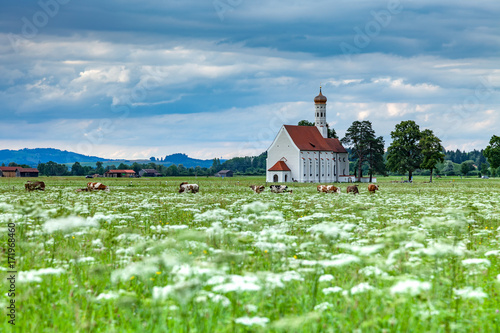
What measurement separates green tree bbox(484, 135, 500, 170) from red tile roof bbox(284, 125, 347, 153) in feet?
116

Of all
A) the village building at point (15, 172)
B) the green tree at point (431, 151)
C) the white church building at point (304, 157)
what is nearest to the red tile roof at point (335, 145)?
the white church building at point (304, 157)

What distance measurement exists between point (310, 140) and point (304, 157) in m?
6.55

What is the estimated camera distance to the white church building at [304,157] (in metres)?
104

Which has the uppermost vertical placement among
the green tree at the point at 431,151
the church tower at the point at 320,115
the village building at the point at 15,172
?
the church tower at the point at 320,115

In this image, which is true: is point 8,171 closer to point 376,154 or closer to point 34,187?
point 376,154

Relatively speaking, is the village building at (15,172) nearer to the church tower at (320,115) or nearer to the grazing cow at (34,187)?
the church tower at (320,115)

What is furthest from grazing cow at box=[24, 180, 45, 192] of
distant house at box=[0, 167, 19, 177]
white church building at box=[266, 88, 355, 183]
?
distant house at box=[0, 167, 19, 177]

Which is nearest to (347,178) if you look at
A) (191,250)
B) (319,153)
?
(319,153)

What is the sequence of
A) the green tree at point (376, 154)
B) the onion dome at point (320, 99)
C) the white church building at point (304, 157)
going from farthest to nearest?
the onion dome at point (320, 99) < the green tree at point (376, 154) < the white church building at point (304, 157)

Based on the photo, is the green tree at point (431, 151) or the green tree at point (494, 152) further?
the green tree at point (494, 152)

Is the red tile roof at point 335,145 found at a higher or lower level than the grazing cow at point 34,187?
higher

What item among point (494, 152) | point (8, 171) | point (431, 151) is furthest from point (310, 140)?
point (8, 171)

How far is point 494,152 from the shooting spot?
113m

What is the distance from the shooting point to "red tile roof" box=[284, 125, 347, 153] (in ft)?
350
